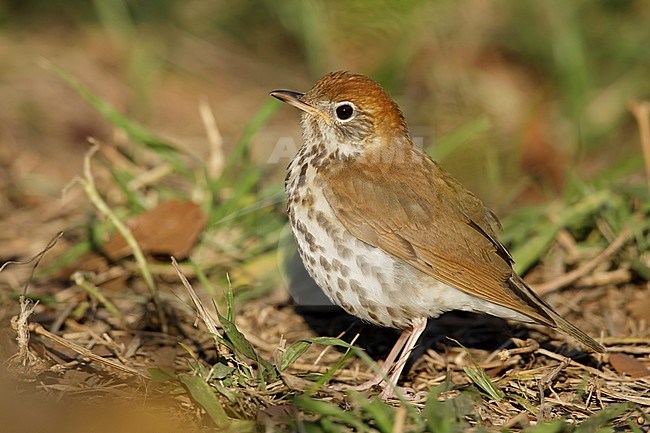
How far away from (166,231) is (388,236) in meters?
1.58

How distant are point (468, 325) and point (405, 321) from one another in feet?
2.80

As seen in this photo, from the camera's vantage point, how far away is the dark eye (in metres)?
4.25

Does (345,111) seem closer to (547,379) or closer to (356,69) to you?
(547,379)

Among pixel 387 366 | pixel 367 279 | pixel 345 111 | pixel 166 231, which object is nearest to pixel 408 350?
pixel 387 366

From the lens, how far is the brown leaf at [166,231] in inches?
195

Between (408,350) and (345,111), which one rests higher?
(345,111)

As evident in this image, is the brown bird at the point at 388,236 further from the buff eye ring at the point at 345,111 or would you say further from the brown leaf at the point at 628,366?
the brown leaf at the point at 628,366

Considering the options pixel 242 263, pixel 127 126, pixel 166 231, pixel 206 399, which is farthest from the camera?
pixel 127 126

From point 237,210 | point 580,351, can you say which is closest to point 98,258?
point 237,210

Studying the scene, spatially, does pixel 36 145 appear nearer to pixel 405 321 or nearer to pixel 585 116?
pixel 405 321

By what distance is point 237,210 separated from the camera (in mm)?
5273

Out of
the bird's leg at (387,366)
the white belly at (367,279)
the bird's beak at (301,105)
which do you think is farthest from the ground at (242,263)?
the bird's beak at (301,105)

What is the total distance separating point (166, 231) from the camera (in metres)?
5.02

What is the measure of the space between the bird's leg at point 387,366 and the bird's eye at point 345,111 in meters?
1.09
